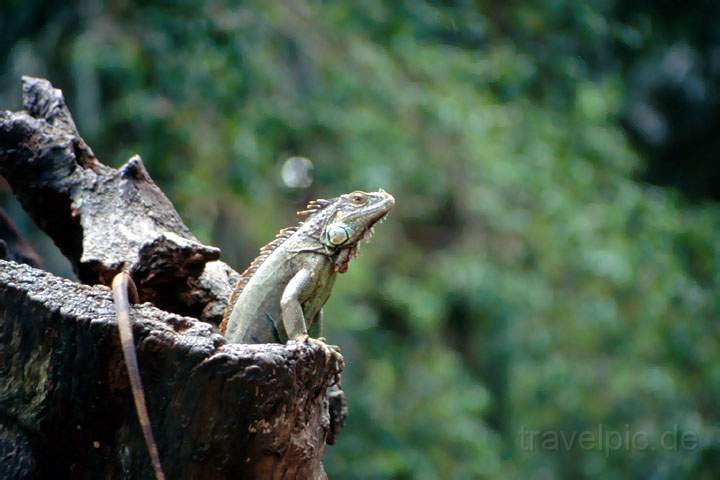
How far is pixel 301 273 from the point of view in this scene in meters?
3.42

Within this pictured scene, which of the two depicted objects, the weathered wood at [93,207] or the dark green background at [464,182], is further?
the dark green background at [464,182]

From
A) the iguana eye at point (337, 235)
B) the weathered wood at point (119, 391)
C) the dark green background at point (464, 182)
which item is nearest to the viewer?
the weathered wood at point (119, 391)

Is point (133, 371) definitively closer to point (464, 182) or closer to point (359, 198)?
point (359, 198)

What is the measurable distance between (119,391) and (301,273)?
3.23 feet

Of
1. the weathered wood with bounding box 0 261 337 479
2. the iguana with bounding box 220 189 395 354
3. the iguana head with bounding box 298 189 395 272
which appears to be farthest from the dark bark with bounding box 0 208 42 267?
the weathered wood with bounding box 0 261 337 479

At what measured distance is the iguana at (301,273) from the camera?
3.34 meters

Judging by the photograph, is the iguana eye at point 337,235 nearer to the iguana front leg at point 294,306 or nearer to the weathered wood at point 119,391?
the iguana front leg at point 294,306

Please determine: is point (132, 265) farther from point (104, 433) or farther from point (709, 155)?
point (709, 155)

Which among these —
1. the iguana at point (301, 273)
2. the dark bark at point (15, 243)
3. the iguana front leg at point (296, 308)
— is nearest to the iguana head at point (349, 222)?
the iguana at point (301, 273)

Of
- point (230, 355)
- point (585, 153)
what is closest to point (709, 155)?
point (585, 153)

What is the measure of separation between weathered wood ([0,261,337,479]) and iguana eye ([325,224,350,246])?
94 centimetres

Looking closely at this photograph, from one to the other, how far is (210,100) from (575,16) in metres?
3.44

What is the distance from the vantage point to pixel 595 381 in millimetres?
11266

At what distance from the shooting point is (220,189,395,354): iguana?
3.34m
